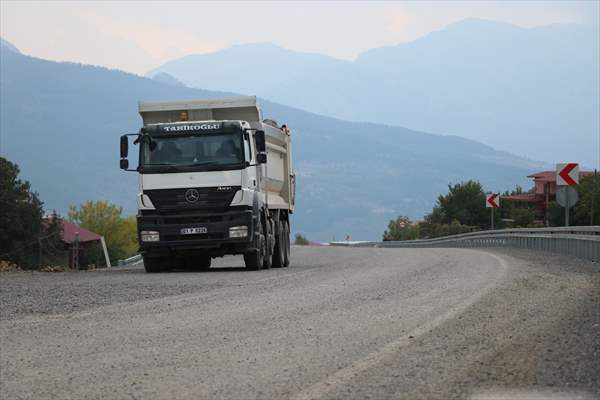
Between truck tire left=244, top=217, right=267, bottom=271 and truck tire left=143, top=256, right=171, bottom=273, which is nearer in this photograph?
truck tire left=244, top=217, right=267, bottom=271

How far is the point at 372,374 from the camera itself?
25.3ft

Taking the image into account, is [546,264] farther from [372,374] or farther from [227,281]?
[372,374]

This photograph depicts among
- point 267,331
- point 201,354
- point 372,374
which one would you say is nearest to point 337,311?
point 267,331

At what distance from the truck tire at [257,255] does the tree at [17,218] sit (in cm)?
6116

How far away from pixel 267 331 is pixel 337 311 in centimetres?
206

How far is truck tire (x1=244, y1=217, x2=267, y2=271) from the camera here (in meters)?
23.5

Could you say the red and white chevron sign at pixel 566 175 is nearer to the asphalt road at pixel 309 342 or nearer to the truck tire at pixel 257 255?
the truck tire at pixel 257 255

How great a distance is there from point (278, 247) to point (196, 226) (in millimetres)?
3682

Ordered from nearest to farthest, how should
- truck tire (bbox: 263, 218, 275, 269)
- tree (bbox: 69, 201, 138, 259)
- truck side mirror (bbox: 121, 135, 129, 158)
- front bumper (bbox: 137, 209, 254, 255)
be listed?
truck side mirror (bbox: 121, 135, 129, 158)
front bumper (bbox: 137, 209, 254, 255)
truck tire (bbox: 263, 218, 275, 269)
tree (bbox: 69, 201, 138, 259)

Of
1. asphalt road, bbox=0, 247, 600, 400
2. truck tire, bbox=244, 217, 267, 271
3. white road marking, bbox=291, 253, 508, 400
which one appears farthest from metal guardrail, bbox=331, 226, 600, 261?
white road marking, bbox=291, 253, 508, 400

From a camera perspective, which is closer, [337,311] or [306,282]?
[337,311]

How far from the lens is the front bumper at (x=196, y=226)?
22906 millimetres

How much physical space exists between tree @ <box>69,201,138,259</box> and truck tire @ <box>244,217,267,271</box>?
14936 centimetres

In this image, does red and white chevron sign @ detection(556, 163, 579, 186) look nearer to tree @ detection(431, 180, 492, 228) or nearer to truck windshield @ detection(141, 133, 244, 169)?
truck windshield @ detection(141, 133, 244, 169)
